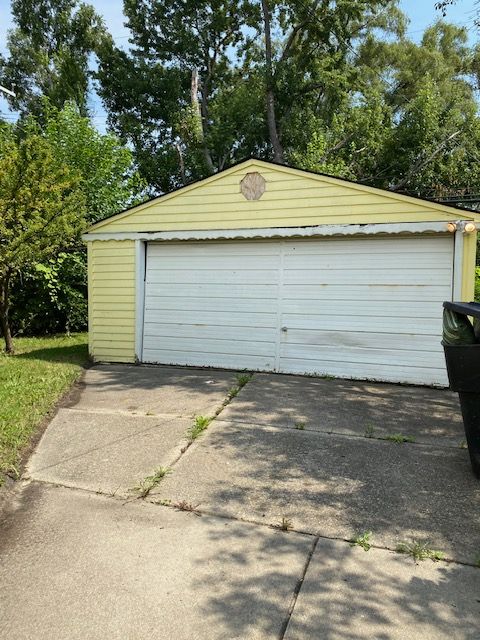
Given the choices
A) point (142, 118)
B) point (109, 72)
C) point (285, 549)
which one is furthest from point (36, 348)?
point (109, 72)

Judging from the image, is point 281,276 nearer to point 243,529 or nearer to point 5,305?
point 243,529

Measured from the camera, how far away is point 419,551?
8.97 ft

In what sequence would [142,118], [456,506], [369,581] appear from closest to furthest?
1. [369,581]
2. [456,506]
3. [142,118]

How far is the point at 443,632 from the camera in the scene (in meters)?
2.14

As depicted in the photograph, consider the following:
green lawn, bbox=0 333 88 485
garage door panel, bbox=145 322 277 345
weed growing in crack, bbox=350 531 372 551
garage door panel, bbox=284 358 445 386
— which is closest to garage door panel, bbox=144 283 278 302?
garage door panel, bbox=145 322 277 345

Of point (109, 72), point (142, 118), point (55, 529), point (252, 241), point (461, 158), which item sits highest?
point (109, 72)

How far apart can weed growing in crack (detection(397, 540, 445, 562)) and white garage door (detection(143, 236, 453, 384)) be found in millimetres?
4179

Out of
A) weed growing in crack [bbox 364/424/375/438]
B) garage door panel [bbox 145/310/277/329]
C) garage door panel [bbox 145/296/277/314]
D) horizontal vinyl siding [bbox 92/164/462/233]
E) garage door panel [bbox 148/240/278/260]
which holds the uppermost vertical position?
horizontal vinyl siding [bbox 92/164/462/233]

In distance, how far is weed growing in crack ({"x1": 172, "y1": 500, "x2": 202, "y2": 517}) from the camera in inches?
Answer: 127

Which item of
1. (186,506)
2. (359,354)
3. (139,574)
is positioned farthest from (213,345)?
(139,574)

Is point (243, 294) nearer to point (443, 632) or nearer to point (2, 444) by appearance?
point (2, 444)

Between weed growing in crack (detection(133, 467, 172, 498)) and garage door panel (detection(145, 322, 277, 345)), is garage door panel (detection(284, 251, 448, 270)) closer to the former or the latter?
garage door panel (detection(145, 322, 277, 345))

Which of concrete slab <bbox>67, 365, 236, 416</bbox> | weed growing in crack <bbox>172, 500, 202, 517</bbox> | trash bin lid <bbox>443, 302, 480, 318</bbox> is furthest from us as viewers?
concrete slab <bbox>67, 365, 236, 416</bbox>

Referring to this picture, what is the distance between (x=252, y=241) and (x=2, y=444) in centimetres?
478
